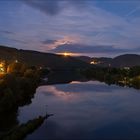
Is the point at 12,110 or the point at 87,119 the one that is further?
the point at 12,110

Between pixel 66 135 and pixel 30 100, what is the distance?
22343 millimetres

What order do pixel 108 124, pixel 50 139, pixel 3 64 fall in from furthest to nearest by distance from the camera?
1. pixel 3 64
2. pixel 108 124
3. pixel 50 139

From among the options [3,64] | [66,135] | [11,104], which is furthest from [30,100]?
[3,64]

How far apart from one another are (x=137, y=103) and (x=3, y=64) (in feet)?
154

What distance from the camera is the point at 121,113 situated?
45281mm

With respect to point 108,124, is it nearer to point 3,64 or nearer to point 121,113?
point 121,113

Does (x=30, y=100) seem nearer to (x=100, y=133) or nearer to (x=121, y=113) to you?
(x=121, y=113)

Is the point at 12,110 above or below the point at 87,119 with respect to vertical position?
above

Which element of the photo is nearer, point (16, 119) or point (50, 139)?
point (50, 139)

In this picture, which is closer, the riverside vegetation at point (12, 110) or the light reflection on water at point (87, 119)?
the riverside vegetation at point (12, 110)

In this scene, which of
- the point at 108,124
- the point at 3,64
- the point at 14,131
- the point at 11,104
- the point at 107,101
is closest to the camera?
the point at 14,131

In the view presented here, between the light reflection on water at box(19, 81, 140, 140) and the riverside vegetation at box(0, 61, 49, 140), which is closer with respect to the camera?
the riverside vegetation at box(0, 61, 49, 140)

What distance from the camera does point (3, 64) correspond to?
92938mm

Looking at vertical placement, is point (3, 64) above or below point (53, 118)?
above
